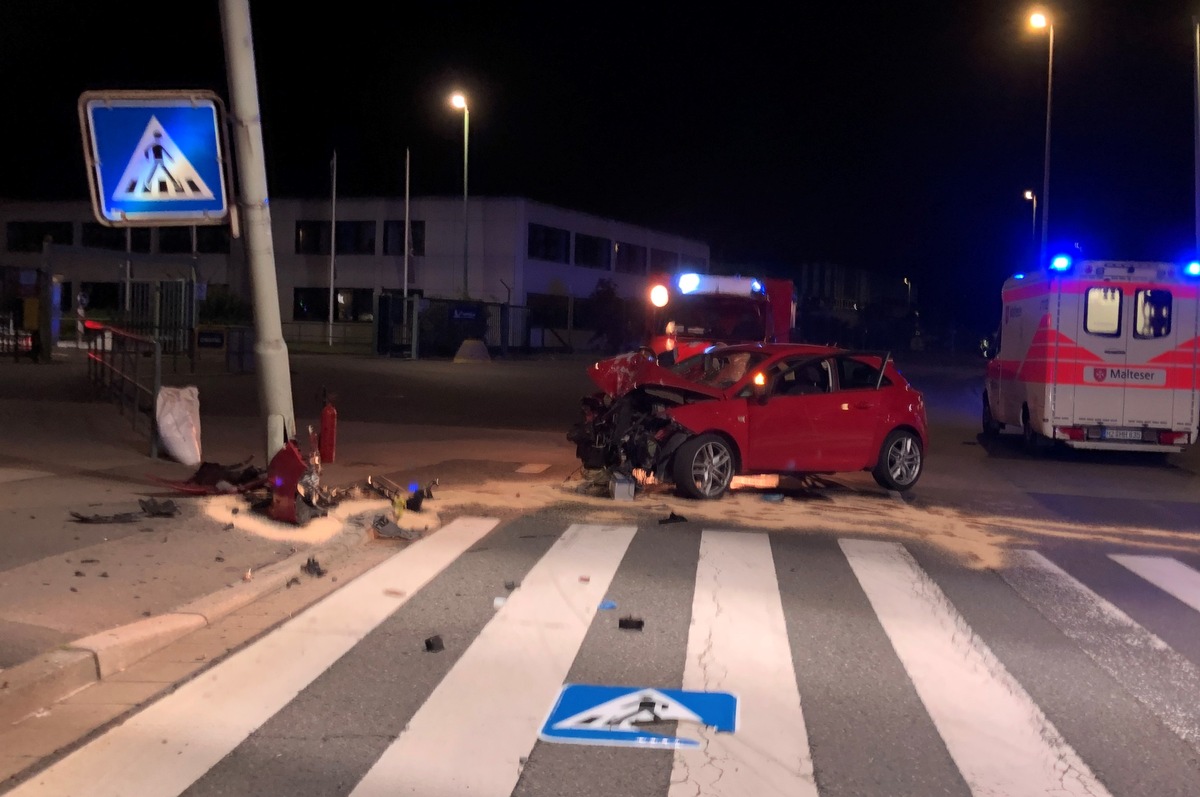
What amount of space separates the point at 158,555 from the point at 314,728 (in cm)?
372

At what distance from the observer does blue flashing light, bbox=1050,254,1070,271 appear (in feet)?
58.9

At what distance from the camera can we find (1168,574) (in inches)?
381

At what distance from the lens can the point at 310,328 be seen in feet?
202

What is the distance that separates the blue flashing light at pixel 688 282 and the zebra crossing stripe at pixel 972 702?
13.3 m

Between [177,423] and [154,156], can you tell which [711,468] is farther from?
[154,156]

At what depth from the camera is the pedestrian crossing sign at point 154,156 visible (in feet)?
30.6

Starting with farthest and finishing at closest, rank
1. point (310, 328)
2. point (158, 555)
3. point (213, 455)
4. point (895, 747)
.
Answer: point (310, 328)
point (213, 455)
point (158, 555)
point (895, 747)

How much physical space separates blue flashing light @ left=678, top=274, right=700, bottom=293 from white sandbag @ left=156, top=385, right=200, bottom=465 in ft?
35.8

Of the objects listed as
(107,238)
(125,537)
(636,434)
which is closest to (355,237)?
(107,238)

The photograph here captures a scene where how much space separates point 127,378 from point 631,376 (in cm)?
793

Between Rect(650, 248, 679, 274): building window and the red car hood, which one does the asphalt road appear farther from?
Rect(650, 248, 679, 274): building window

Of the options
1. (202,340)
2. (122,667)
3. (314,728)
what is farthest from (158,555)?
(202,340)

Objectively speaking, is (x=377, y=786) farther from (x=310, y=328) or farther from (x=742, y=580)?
(x=310, y=328)

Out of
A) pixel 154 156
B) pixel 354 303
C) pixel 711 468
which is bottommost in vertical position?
pixel 711 468
